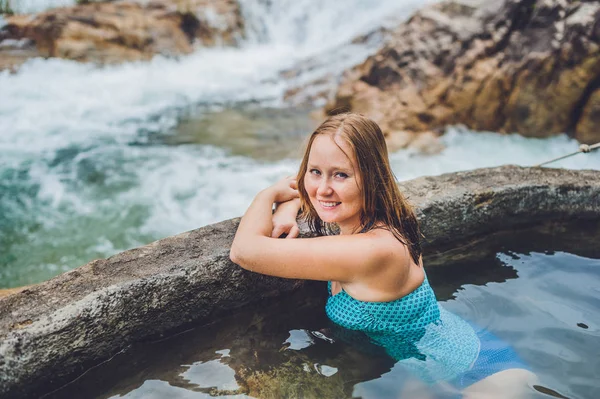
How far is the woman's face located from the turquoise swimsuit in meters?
0.39

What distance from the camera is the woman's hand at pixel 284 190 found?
2.46 metres

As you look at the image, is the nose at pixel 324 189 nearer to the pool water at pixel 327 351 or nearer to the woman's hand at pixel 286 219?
the woman's hand at pixel 286 219

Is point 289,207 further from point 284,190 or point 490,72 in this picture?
point 490,72

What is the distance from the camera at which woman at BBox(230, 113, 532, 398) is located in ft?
6.28

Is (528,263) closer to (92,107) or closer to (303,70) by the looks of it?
(92,107)

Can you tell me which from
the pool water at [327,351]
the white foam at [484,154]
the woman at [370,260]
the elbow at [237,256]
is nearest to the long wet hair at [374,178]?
the woman at [370,260]

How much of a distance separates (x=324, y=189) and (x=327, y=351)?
2.54ft

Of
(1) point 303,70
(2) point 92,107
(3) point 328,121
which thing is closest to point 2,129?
(2) point 92,107

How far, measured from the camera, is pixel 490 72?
627cm

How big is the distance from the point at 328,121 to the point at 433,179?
4.36 feet

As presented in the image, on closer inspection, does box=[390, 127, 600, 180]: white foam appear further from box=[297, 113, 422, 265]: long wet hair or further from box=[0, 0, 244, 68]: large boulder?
box=[0, 0, 244, 68]: large boulder

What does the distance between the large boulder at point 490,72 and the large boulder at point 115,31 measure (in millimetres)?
A: 4991

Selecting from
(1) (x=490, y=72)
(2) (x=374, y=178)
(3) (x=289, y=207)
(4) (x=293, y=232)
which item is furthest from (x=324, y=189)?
(1) (x=490, y=72)

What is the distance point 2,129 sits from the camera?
6.68 meters
